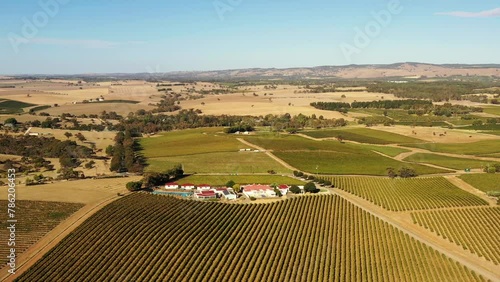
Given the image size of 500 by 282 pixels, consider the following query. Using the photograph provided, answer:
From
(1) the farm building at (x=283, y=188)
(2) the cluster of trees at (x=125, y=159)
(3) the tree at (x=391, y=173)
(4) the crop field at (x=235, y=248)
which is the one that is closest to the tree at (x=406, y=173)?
(3) the tree at (x=391, y=173)

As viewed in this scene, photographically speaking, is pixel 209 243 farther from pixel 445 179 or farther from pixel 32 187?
pixel 445 179

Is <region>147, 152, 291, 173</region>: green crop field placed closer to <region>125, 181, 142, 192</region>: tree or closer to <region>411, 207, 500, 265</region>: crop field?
<region>125, 181, 142, 192</region>: tree

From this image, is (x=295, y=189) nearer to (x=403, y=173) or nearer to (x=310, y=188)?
(x=310, y=188)

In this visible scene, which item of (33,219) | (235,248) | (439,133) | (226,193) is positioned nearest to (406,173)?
(226,193)

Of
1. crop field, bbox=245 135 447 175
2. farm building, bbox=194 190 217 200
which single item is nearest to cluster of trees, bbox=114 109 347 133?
crop field, bbox=245 135 447 175

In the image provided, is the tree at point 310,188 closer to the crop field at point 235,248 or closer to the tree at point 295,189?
the tree at point 295,189

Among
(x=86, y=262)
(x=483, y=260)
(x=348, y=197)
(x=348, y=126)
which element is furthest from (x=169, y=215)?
(x=348, y=126)
